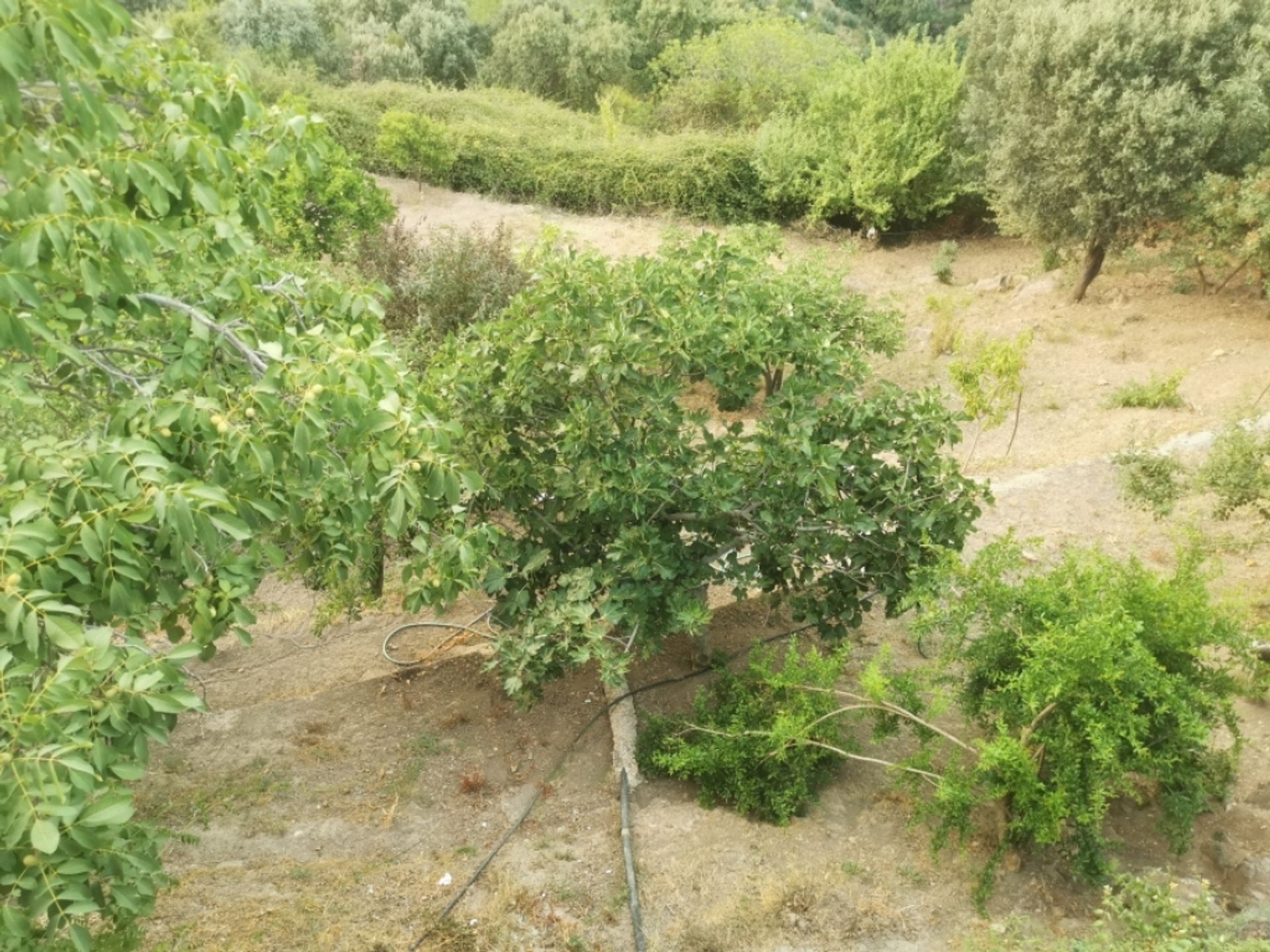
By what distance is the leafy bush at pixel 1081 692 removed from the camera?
4.10m

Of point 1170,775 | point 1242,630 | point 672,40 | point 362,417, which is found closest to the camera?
point 362,417

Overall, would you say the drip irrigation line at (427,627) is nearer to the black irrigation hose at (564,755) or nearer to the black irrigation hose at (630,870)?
the black irrigation hose at (564,755)

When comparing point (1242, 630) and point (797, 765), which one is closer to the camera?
point (1242, 630)

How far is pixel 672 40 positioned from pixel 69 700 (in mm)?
27137

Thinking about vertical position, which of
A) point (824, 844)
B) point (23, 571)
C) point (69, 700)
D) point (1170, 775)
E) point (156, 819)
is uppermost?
point (23, 571)

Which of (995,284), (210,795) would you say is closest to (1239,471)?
(210,795)

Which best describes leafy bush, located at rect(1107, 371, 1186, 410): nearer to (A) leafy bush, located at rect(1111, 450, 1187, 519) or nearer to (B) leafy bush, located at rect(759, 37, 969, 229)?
(A) leafy bush, located at rect(1111, 450, 1187, 519)

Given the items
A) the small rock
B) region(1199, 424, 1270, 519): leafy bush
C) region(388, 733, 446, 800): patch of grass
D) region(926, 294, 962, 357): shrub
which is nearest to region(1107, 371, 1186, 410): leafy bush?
region(926, 294, 962, 357): shrub

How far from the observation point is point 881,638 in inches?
271

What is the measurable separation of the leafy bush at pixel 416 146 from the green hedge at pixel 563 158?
0.44 metres

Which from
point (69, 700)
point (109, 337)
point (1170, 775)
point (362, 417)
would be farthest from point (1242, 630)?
point (109, 337)

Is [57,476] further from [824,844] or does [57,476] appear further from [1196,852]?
[1196,852]

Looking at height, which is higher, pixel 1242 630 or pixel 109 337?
pixel 109 337

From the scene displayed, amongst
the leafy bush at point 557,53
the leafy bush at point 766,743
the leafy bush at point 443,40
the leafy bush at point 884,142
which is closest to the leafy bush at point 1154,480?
the leafy bush at point 766,743
